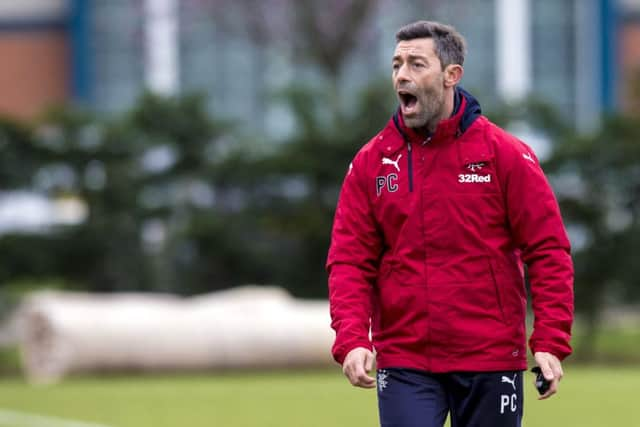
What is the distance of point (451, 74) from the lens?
17.8 feet

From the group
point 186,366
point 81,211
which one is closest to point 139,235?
point 81,211

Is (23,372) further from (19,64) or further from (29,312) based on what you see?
(19,64)

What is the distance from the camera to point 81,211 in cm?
2127

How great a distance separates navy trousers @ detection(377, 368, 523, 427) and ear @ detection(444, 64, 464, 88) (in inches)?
39.7

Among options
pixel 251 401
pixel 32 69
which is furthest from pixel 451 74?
pixel 32 69

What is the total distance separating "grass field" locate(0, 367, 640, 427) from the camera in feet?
38.2

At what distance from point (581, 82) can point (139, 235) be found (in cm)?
3069

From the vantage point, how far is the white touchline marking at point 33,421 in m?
11.6

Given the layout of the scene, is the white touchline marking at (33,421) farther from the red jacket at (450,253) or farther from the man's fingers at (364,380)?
the man's fingers at (364,380)

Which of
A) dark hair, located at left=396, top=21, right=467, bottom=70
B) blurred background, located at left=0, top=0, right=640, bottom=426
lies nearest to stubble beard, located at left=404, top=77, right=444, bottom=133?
dark hair, located at left=396, top=21, right=467, bottom=70

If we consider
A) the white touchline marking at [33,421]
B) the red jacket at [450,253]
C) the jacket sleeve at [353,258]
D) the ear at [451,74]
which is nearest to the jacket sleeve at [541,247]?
the red jacket at [450,253]

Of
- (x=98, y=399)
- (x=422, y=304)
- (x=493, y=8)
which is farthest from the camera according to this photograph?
(x=493, y=8)

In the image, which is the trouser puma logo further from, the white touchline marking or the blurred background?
the blurred background

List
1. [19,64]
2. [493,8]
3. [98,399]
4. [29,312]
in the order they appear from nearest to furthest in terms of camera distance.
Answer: [98,399], [29,312], [493,8], [19,64]
